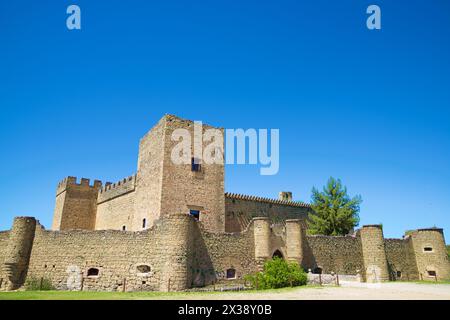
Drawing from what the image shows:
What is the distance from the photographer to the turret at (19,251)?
67.2ft

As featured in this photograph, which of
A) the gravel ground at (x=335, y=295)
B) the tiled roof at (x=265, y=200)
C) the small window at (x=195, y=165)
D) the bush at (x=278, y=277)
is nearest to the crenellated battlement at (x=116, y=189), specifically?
the small window at (x=195, y=165)

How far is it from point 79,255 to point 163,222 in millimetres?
5438

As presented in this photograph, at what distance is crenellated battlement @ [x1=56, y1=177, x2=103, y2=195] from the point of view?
36094 millimetres

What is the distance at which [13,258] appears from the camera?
2070cm

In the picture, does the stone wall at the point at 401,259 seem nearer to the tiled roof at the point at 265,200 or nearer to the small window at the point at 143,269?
the tiled roof at the point at 265,200

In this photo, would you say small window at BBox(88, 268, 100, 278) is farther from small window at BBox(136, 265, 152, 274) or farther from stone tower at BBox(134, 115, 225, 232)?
stone tower at BBox(134, 115, 225, 232)

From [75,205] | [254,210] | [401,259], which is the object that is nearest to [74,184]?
[75,205]

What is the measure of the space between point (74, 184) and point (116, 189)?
6094 mm

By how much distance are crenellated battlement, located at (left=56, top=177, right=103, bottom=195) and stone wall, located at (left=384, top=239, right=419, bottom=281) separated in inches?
1132

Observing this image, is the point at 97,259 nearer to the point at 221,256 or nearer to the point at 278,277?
the point at 221,256

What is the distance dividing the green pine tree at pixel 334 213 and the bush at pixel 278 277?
12.2m

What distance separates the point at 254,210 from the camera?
107 ft

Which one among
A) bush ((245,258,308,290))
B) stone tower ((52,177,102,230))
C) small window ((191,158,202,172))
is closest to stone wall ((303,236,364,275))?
bush ((245,258,308,290))
